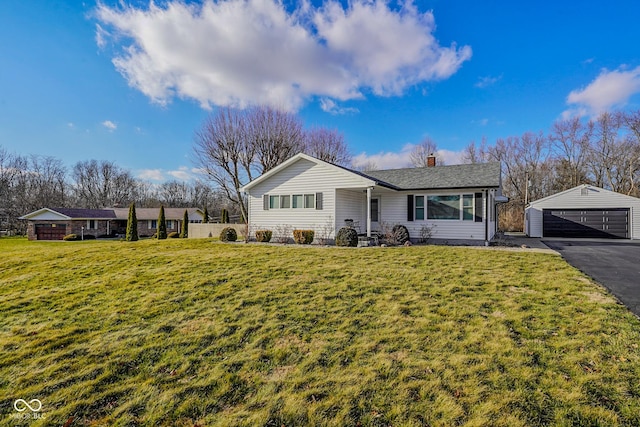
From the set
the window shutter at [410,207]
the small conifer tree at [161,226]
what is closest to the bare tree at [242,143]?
the small conifer tree at [161,226]

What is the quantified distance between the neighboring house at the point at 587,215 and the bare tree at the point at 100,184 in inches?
2126

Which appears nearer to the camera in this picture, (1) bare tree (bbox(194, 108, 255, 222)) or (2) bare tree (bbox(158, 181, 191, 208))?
(1) bare tree (bbox(194, 108, 255, 222))

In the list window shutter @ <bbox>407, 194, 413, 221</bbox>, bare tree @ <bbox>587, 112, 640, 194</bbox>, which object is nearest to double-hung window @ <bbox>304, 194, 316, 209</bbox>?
window shutter @ <bbox>407, 194, 413, 221</bbox>

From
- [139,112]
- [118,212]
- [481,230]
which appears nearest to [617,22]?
[481,230]

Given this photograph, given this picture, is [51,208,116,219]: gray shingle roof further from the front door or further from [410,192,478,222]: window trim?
[410,192,478,222]: window trim

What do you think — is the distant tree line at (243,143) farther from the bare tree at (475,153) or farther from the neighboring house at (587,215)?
the bare tree at (475,153)

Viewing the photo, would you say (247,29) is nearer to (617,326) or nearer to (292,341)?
(292,341)

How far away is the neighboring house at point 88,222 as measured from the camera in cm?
3275

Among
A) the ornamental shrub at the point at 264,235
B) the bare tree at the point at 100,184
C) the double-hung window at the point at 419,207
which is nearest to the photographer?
the double-hung window at the point at 419,207

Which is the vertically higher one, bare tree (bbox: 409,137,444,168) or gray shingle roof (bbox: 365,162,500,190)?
bare tree (bbox: 409,137,444,168)

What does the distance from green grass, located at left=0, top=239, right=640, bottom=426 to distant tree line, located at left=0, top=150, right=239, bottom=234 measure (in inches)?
1306

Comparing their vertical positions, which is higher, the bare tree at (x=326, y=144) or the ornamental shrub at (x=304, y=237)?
the bare tree at (x=326, y=144)

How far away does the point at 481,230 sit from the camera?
13.2 meters

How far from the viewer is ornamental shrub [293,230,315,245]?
44.4 ft
